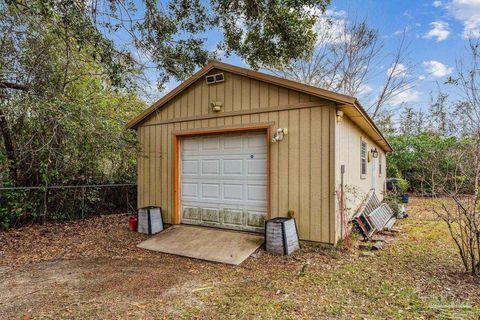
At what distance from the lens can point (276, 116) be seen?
5.38m

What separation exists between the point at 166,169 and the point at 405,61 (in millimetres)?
16026

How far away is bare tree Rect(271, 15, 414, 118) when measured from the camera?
16.8 m

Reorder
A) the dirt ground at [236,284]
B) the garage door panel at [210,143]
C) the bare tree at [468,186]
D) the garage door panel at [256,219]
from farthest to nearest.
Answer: the garage door panel at [210,143] → the garage door panel at [256,219] → the bare tree at [468,186] → the dirt ground at [236,284]

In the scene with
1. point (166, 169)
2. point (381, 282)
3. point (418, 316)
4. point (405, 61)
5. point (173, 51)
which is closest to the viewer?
A: point (418, 316)

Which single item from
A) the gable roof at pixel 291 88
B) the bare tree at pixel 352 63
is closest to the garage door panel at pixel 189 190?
the gable roof at pixel 291 88

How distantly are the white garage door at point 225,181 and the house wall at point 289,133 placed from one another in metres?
0.27

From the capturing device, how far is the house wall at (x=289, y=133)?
4.93 m

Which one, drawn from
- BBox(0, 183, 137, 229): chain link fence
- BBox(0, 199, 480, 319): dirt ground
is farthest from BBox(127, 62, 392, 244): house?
BBox(0, 183, 137, 229): chain link fence

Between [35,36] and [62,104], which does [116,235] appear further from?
[35,36]

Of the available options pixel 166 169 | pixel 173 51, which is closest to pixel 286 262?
pixel 166 169

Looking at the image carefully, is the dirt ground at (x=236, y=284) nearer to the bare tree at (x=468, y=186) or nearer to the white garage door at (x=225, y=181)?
the bare tree at (x=468, y=186)

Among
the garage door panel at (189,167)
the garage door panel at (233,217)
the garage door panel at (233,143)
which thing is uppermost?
the garage door panel at (233,143)

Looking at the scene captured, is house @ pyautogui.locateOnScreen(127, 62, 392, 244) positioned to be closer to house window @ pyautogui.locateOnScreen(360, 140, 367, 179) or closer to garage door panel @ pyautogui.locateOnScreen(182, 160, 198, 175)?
garage door panel @ pyautogui.locateOnScreen(182, 160, 198, 175)

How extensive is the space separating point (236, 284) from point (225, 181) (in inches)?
101
